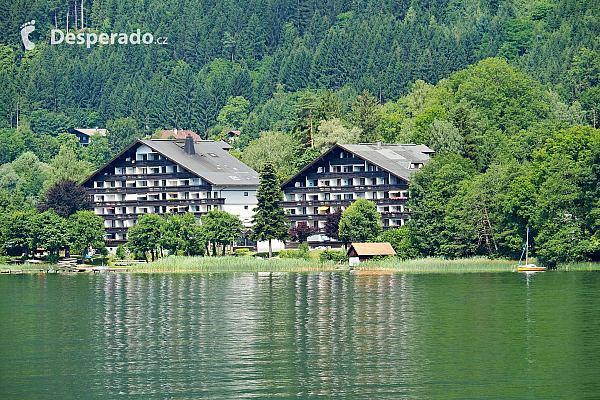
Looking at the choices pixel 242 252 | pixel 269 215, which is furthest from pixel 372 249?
pixel 242 252

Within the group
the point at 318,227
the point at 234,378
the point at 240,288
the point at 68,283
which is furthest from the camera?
the point at 318,227

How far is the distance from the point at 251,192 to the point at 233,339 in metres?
91.5

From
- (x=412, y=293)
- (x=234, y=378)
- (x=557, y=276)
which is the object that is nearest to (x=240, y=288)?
(x=412, y=293)

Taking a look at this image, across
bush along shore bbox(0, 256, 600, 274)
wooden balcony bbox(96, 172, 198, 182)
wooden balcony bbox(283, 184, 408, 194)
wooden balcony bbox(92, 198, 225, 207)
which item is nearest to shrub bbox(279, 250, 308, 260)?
bush along shore bbox(0, 256, 600, 274)

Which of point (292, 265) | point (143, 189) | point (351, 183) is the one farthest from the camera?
point (143, 189)

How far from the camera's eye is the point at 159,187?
15538 centimetres

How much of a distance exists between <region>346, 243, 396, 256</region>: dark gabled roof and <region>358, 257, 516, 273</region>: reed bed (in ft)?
6.60

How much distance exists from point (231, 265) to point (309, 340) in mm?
58996

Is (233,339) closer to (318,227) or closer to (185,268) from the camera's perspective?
(185,268)

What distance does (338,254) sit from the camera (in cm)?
12581

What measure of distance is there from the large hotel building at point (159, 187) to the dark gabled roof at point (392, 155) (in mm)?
7928

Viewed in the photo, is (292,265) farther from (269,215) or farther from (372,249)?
(269,215)

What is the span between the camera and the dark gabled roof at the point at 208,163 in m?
154

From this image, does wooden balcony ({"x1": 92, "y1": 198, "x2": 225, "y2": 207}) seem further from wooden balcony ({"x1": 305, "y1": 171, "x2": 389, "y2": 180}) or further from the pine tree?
the pine tree
